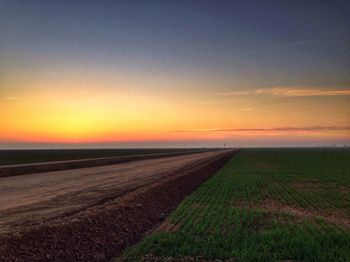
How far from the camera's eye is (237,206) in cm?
1816

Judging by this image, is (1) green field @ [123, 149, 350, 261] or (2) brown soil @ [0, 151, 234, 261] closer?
(2) brown soil @ [0, 151, 234, 261]

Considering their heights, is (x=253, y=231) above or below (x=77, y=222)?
below

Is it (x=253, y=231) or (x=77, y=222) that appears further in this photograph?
(x=253, y=231)

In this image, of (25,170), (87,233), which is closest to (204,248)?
(87,233)

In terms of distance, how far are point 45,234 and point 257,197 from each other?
1395 cm

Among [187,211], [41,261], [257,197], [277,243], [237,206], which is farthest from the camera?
[257,197]

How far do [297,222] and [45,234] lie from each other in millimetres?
9262

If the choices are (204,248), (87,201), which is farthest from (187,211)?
(204,248)

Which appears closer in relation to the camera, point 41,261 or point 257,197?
point 41,261

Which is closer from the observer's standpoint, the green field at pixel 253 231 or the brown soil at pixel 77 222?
the brown soil at pixel 77 222

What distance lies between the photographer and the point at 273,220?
14688 millimetres

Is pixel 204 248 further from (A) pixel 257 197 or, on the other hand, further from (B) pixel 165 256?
(A) pixel 257 197

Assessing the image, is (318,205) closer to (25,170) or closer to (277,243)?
(277,243)

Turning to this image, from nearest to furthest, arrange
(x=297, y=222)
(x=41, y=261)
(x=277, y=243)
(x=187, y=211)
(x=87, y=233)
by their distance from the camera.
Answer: (x=41, y=261), (x=277, y=243), (x=87, y=233), (x=297, y=222), (x=187, y=211)
